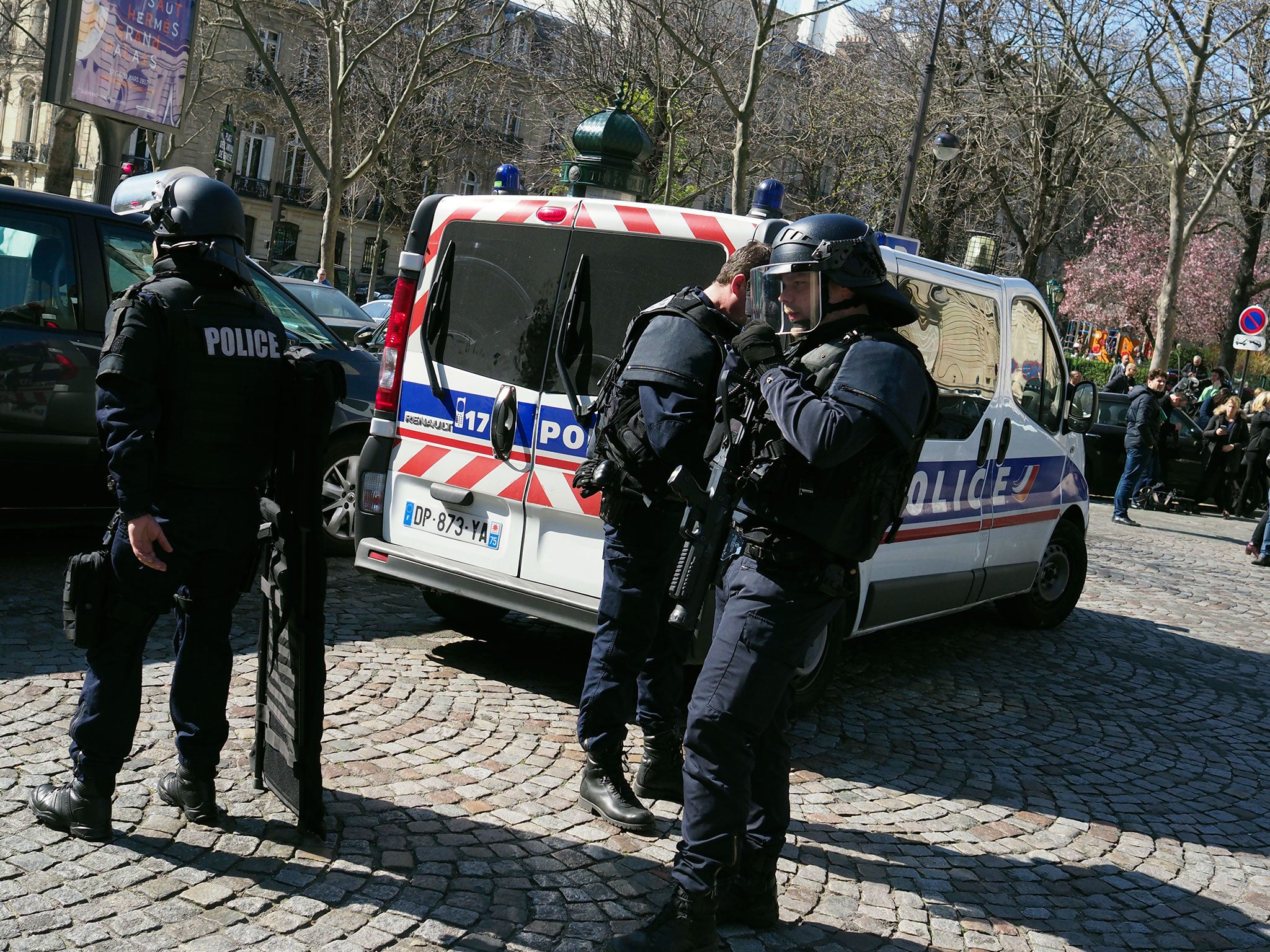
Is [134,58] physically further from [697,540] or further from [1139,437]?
Result: [1139,437]

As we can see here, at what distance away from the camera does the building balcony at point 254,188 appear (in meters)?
52.3

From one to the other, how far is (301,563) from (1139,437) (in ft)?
43.3

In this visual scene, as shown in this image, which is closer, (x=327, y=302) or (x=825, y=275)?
(x=825, y=275)

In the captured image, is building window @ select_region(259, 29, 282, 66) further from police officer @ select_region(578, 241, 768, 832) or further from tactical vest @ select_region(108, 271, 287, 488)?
tactical vest @ select_region(108, 271, 287, 488)

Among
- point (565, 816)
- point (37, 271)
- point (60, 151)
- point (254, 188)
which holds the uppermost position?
point (254, 188)

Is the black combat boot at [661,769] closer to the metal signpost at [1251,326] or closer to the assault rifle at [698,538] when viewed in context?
the assault rifle at [698,538]

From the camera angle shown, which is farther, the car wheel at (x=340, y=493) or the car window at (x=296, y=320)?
the car window at (x=296, y=320)

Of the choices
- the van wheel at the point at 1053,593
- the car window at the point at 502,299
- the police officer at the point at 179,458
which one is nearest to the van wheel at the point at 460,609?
the car window at the point at 502,299

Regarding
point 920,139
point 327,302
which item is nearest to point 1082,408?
point 327,302

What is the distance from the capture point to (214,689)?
11.5 ft

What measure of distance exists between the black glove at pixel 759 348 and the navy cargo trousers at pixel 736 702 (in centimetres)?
52

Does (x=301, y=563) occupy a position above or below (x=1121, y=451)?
below

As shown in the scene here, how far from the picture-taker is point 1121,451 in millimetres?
17078

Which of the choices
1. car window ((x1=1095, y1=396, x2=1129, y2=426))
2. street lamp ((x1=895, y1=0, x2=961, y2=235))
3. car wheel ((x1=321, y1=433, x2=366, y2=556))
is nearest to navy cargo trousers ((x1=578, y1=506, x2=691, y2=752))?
car wheel ((x1=321, y1=433, x2=366, y2=556))
